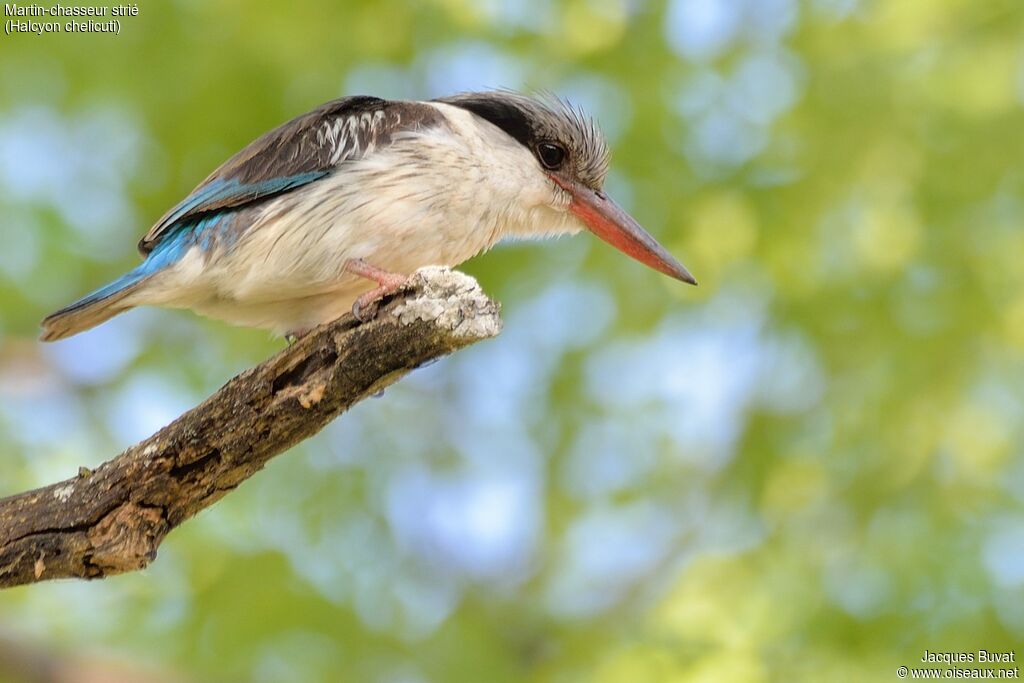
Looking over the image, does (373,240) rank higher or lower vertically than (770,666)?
higher

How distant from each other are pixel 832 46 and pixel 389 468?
10.3 feet

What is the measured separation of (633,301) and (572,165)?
168cm

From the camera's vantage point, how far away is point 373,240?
3.80 meters

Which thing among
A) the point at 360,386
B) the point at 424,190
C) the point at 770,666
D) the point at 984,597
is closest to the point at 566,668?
the point at 770,666

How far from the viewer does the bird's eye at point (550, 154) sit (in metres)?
4.54

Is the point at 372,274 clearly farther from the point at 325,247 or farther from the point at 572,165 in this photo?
the point at 572,165

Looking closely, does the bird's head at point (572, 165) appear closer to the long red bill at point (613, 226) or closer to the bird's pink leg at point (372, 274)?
the long red bill at point (613, 226)

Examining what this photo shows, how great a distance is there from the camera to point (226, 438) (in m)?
2.94

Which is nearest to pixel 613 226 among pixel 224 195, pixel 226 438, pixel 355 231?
pixel 355 231

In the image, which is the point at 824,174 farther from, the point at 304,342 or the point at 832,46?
the point at 304,342

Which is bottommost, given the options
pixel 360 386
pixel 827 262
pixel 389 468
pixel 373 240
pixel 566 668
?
pixel 360 386

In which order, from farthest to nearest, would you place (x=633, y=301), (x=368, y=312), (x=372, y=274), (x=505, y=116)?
1. (x=633, y=301)
2. (x=505, y=116)
3. (x=372, y=274)
4. (x=368, y=312)

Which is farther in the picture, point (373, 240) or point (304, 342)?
point (373, 240)

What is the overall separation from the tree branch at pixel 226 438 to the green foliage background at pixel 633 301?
8.31ft
